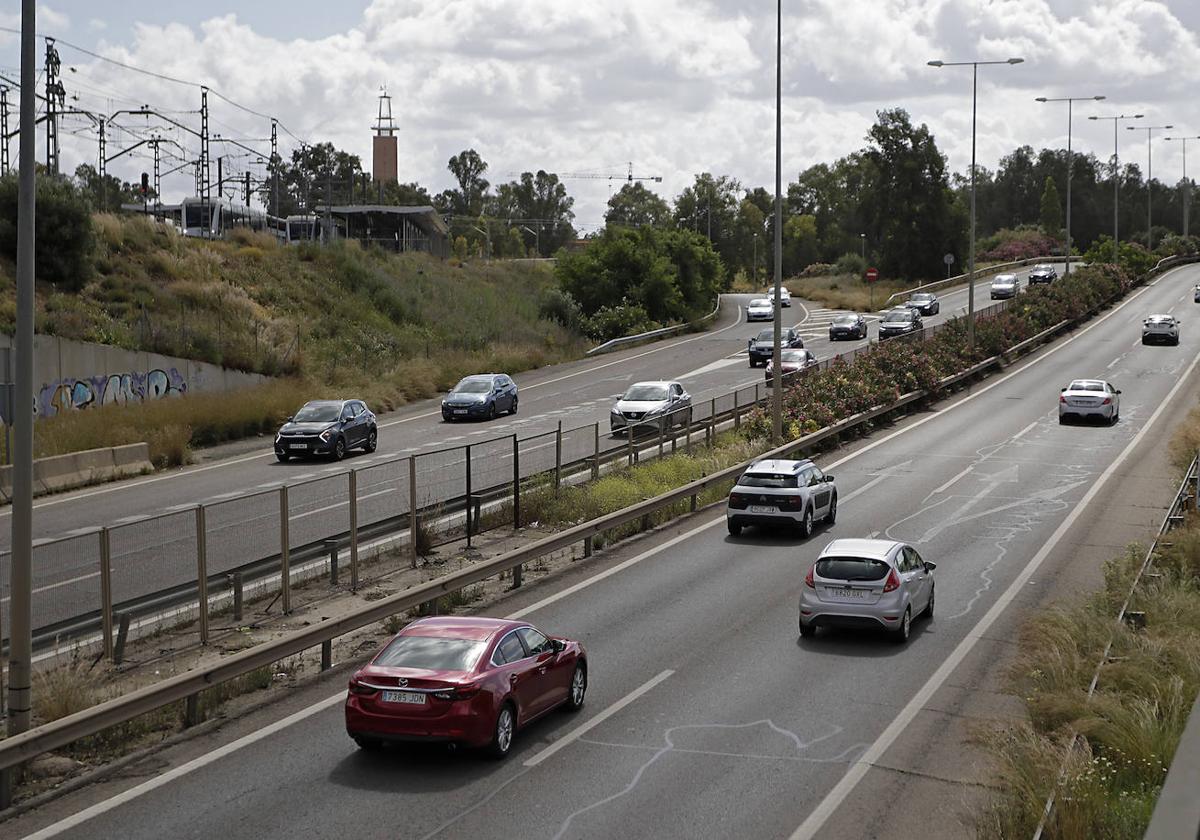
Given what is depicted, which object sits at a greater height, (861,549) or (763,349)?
(763,349)

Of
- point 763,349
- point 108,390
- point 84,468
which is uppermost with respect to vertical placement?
point 763,349

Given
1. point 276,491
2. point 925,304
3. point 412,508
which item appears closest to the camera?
point 276,491

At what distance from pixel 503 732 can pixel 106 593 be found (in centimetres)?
554

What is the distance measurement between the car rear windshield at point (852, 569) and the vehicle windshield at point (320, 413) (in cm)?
2058

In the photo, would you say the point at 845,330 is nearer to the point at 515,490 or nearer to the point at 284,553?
the point at 515,490

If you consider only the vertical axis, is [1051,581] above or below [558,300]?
below

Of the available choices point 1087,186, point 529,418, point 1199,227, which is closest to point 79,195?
point 529,418

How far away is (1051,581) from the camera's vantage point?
76.9 ft

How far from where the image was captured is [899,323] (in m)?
73.2

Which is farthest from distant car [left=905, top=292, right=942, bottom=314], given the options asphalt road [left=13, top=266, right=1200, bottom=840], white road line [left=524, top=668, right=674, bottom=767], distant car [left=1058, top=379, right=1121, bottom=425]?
white road line [left=524, top=668, right=674, bottom=767]

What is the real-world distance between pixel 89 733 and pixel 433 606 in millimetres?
7664

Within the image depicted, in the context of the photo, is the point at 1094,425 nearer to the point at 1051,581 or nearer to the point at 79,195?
the point at 1051,581

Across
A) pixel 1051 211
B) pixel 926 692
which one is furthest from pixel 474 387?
pixel 1051 211

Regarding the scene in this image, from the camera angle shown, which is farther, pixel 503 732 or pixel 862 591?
pixel 862 591
